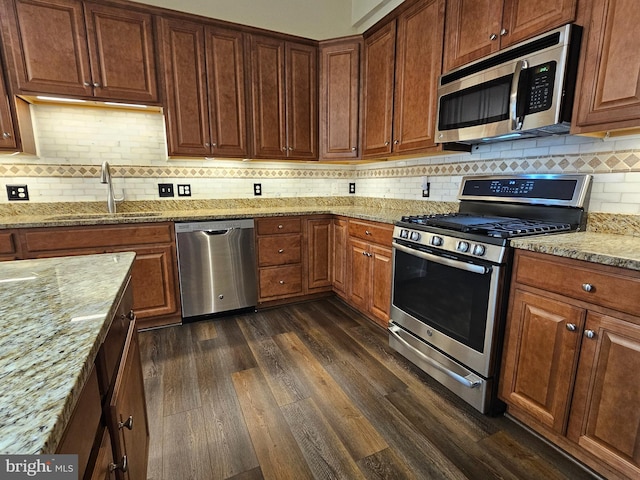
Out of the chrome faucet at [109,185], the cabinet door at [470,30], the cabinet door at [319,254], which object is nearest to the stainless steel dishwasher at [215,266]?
the cabinet door at [319,254]

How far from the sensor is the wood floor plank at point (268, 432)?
1354mm

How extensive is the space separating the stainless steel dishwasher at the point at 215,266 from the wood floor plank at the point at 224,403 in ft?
0.92

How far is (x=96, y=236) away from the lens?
7.63ft

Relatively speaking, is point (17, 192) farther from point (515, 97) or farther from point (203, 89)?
point (515, 97)

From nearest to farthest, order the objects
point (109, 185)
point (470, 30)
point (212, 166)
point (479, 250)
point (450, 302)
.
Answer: point (479, 250)
point (450, 302)
point (470, 30)
point (109, 185)
point (212, 166)

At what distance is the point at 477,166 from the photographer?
2.34 metres

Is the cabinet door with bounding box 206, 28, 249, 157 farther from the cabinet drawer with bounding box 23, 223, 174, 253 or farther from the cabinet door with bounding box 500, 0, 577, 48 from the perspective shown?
the cabinet door with bounding box 500, 0, 577, 48

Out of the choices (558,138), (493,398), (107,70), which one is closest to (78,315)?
(493,398)

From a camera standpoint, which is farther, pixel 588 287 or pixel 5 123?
pixel 5 123

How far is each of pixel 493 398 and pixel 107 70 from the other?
3274 millimetres

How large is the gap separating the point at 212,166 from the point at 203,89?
2.23 feet

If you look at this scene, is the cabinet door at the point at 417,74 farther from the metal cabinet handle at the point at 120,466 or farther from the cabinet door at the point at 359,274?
the metal cabinet handle at the point at 120,466

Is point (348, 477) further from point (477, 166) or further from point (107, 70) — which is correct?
point (107, 70)

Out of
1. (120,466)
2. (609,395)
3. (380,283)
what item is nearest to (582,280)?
(609,395)
